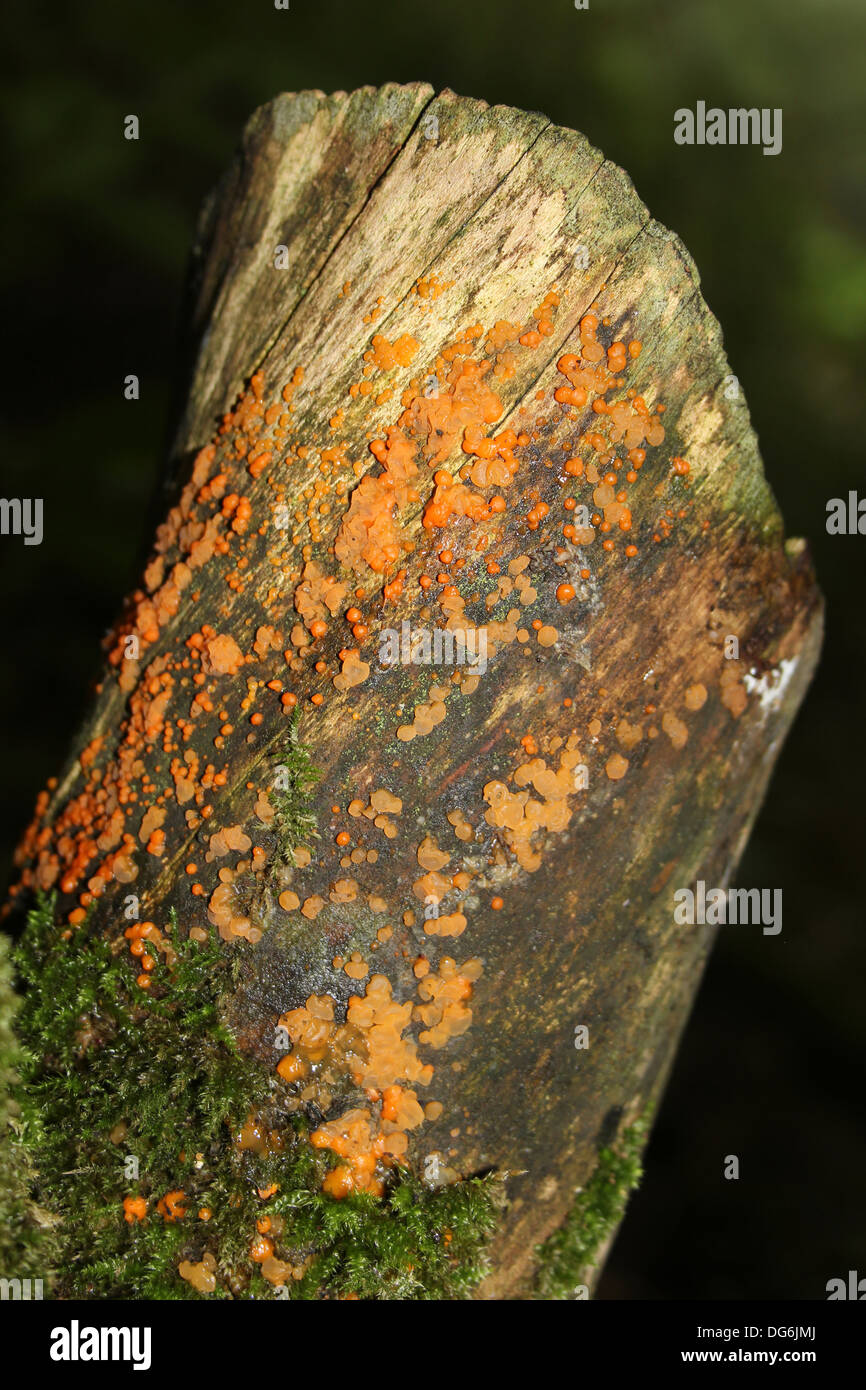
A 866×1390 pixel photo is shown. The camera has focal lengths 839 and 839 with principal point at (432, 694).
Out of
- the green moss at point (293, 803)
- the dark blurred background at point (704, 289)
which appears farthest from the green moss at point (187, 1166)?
the dark blurred background at point (704, 289)

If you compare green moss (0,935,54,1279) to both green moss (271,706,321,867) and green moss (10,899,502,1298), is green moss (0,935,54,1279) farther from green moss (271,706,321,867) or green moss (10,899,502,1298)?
green moss (271,706,321,867)

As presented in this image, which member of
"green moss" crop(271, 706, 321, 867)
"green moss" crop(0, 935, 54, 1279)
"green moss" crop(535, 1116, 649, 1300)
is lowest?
"green moss" crop(535, 1116, 649, 1300)

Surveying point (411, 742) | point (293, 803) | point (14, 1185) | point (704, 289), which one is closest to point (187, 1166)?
point (14, 1185)

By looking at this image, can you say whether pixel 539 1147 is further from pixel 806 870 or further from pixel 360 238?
pixel 806 870

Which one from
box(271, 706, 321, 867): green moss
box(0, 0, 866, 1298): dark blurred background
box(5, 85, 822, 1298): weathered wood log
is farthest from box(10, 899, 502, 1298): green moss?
box(0, 0, 866, 1298): dark blurred background

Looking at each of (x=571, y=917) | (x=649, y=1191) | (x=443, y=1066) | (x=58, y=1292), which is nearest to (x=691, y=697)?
(x=571, y=917)

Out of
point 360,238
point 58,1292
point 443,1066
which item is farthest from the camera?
point 360,238
